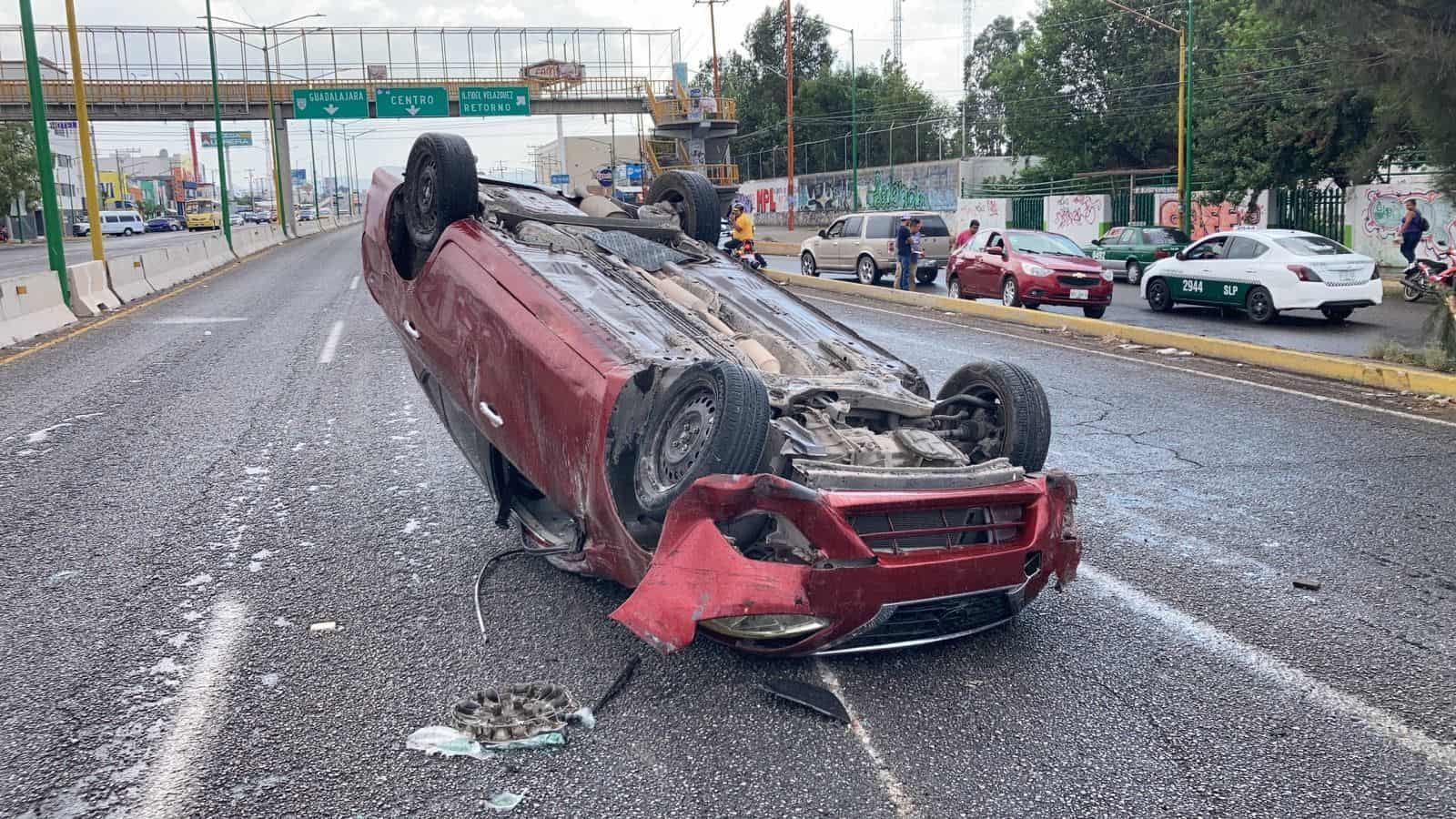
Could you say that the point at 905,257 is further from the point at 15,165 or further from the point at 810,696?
the point at 15,165

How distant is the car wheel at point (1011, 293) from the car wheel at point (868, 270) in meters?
5.65

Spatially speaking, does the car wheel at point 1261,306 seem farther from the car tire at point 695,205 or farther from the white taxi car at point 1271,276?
the car tire at point 695,205

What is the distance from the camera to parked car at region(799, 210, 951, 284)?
24141 mm

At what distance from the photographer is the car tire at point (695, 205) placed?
7.28m

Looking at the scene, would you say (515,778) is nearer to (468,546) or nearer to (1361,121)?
(468,546)

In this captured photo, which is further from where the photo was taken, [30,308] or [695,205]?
[30,308]

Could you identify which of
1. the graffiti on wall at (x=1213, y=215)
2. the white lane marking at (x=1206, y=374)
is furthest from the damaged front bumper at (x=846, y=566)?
the graffiti on wall at (x=1213, y=215)

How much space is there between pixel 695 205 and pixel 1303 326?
1279 centimetres

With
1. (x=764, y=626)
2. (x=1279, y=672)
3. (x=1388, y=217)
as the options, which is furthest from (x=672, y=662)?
(x=1388, y=217)

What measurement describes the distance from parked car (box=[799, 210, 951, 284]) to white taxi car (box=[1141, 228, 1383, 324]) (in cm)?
652

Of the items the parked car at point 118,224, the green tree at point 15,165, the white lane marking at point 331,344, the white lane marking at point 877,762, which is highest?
the green tree at point 15,165

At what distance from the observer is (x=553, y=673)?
412 centimetres

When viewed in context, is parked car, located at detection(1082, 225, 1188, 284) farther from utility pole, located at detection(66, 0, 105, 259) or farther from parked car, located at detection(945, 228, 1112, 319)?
utility pole, located at detection(66, 0, 105, 259)

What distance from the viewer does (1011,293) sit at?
18516mm
